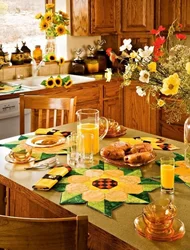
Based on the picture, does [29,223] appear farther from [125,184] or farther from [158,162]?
[158,162]

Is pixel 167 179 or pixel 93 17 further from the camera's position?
pixel 93 17

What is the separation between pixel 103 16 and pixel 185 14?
2.67 feet

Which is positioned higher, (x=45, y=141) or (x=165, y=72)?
(x=165, y=72)

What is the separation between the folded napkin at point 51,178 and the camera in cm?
177

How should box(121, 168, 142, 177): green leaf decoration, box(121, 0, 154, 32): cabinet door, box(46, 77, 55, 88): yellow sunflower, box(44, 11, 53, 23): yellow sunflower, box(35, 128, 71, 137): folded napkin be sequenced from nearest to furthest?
1. box(121, 168, 142, 177): green leaf decoration
2. box(35, 128, 71, 137): folded napkin
3. box(46, 77, 55, 88): yellow sunflower
4. box(44, 11, 53, 23): yellow sunflower
5. box(121, 0, 154, 32): cabinet door

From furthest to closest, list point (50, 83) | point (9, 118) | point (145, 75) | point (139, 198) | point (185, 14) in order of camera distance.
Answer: point (185, 14) < point (50, 83) < point (9, 118) < point (145, 75) < point (139, 198)

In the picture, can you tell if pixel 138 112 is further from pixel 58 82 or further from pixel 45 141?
pixel 45 141

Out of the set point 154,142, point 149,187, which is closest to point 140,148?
point 154,142

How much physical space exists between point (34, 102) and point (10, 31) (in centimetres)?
172

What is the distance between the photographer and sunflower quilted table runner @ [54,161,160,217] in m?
1.65

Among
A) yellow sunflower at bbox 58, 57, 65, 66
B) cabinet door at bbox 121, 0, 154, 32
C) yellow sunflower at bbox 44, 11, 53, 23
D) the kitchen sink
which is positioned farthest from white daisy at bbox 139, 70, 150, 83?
cabinet door at bbox 121, 0, 154, 32

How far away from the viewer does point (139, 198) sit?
5.52 feet

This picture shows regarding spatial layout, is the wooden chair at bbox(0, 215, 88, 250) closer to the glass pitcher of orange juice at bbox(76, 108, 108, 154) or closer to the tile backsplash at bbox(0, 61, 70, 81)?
the glass pitcher of orange juice at bbox(76, 108, 108, 154)

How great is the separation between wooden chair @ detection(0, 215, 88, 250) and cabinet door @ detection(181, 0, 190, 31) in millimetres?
3596
